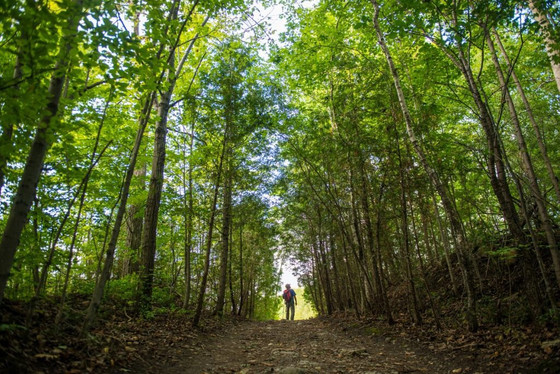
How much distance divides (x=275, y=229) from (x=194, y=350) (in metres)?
9.56

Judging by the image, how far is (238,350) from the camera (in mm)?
6145

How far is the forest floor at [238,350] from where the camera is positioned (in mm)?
3209

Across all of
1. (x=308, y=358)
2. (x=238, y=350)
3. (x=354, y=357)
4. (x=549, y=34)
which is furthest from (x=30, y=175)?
(x=549, y=34)

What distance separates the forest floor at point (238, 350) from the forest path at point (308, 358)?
0.05 ft

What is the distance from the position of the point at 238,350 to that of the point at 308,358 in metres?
1.73

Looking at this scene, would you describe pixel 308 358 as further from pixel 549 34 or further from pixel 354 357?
pixel 549 34

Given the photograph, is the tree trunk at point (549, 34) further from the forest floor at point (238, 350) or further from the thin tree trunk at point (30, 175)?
the thin tree trunk at point (30, 175)

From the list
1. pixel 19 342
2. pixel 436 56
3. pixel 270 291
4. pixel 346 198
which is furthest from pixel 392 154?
pixel 270 291

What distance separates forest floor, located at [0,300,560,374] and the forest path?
0.05ft

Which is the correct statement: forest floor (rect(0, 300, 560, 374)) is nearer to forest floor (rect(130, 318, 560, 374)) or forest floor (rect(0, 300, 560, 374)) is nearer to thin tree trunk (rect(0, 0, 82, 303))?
forest floor (rect(130, 318, 560, 374))

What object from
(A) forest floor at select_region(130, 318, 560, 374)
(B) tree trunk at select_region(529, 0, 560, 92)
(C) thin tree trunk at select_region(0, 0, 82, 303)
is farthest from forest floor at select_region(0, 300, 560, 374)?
(B) tree trunk at select_region(529, 0, 560, 92)

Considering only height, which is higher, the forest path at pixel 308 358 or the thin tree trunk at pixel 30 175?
the thin tree trunk at pixel 30 175

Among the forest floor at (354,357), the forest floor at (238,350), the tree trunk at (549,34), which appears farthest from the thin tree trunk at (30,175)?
the tree trunk at (549,34)

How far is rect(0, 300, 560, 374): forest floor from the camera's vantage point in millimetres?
3209
